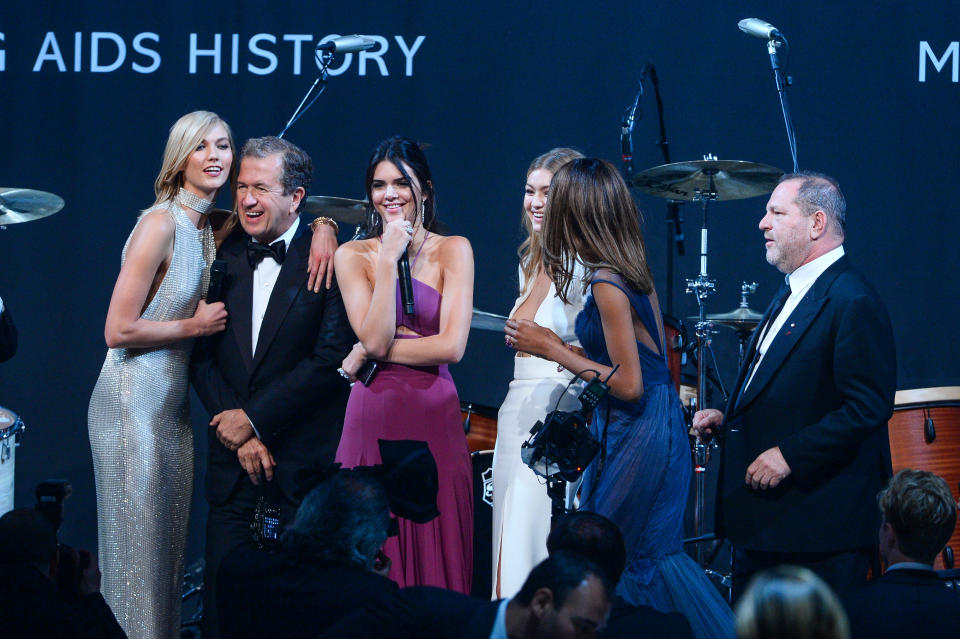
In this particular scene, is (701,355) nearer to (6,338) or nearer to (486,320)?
(486,320)

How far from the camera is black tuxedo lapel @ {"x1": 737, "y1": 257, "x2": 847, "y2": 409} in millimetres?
3414

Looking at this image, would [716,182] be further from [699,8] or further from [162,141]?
[162,141]

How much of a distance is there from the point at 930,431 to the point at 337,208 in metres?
3.08

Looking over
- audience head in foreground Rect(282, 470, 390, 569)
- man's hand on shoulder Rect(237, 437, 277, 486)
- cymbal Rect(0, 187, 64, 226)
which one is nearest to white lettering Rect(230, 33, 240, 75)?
cymbal Rect(0, 187, 64, 226)

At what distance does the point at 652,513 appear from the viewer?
320cm

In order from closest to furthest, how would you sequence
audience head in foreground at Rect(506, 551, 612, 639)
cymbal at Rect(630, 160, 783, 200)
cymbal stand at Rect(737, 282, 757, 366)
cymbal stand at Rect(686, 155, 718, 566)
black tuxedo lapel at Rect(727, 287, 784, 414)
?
1. audience head in foreground at Rect(506, 551, 612, 639)
2. black tuxedo lapel at Rect(727, 287, 784, 414)
3. cymbal at Rect(630, 160, 783, 200)
4. cymbal stand at Rect(686, 155, 718, 566)
5. cymbal stand at Rect(737, 282, 757, 366)

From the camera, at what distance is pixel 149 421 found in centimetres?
355

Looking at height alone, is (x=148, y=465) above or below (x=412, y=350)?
below

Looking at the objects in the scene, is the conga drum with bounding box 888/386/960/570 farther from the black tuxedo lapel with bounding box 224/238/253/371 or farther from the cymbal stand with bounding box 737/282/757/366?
the black tuxedo lapel with bounding box 224/238/253/371

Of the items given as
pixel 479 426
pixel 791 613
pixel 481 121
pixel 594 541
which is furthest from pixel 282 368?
pixel 481 121

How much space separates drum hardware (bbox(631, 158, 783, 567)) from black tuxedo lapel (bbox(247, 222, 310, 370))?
2139 mm

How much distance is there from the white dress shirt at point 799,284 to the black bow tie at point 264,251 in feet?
5.47

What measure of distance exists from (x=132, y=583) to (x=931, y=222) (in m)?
4.84

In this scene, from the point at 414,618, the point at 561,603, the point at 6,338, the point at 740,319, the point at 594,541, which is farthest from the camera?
the point at 740,319
